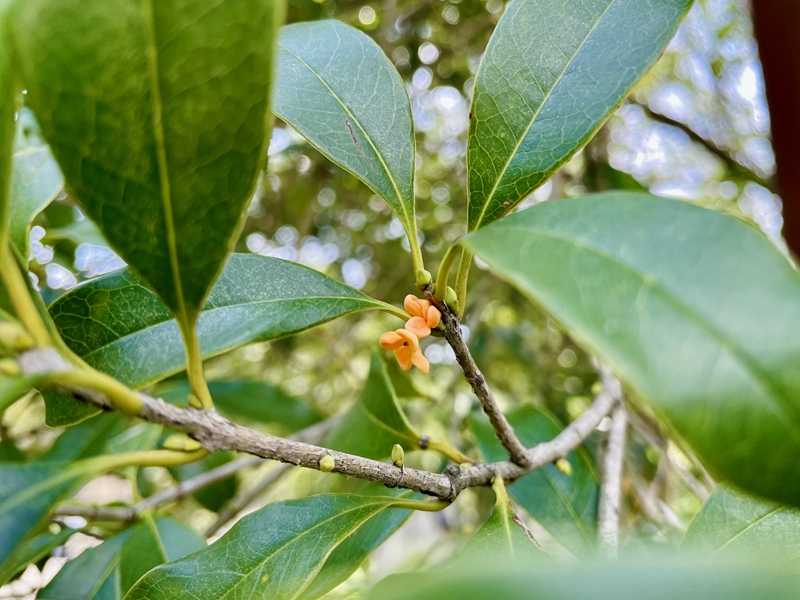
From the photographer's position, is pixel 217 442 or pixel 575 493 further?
pixel 575 493

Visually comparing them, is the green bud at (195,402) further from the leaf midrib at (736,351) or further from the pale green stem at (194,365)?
the leaf midrib at (736,351)

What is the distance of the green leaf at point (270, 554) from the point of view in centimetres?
39

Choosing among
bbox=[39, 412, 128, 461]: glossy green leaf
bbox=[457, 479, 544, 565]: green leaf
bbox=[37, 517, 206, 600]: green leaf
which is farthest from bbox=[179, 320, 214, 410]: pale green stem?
bbox=[39, 412, 128, 461]: glossy green leaf

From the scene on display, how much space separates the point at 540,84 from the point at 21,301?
0.37 metres

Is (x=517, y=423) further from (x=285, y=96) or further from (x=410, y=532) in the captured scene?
(x=410, y=532)

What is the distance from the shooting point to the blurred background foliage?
1300mm

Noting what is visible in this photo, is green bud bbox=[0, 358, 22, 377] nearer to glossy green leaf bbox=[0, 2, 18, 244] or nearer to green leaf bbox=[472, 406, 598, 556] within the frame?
glossy green leaf bbox=[0, 2, 18, 244]

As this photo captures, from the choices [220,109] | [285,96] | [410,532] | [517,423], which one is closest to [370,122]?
[285,96]

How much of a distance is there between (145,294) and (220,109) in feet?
0.72

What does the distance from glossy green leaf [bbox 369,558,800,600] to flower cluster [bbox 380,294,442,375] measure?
0.20m

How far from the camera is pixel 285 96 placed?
449 mm

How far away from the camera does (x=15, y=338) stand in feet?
0.86

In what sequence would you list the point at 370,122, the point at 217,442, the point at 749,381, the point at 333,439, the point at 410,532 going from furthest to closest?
the point at 410,532
the point at 333,439
the point at 370,122
the point at 217,442
the point at 749,381

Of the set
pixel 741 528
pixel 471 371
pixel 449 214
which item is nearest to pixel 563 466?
pixel 741 528
